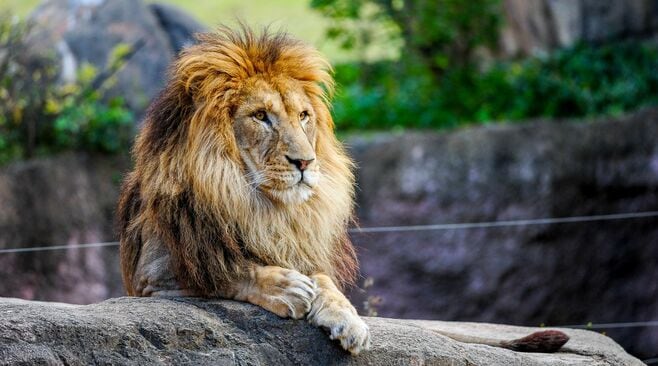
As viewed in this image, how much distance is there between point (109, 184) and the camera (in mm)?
8102

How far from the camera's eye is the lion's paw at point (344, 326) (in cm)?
338

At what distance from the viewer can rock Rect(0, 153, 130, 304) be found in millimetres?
7492

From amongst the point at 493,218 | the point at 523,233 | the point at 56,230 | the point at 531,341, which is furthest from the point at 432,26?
the point at 531,341

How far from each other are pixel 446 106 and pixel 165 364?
6.83 metres

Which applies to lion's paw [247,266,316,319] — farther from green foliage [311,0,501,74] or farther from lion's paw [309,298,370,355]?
green foliage [311,0,501,74]

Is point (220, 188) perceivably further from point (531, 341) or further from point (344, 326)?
point (531, 341)

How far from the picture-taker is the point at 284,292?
343 centimetres

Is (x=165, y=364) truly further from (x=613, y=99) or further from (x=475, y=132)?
(x=613, y=99)

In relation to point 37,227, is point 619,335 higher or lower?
lower

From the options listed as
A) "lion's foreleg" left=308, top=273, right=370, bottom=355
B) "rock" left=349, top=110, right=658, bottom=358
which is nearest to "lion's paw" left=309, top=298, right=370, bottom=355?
"lion's foreleg" left=308, top=273, right=370, bottom=355

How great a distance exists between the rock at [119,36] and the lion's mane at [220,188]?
17.0 feet

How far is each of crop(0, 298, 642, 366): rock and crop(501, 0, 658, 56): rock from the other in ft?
23.5

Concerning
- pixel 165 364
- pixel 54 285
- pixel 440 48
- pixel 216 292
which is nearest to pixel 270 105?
pixel 216 292

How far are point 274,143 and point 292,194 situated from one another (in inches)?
7.2
